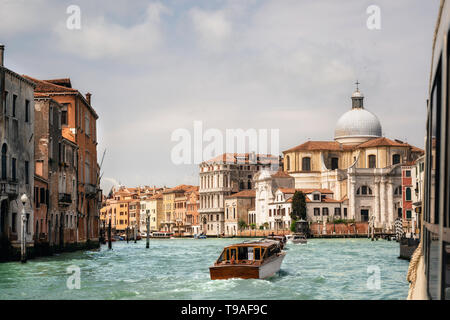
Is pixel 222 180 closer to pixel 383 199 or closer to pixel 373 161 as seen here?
pixel 373 161

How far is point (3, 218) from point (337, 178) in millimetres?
45245

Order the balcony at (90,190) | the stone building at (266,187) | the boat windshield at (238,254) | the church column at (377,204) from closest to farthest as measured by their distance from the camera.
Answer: the boat windshield at (238,254) → the balcony at (90,190) → the church column at (377,204) → the stone building at (266,187)

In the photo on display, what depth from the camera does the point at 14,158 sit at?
59.8 feet

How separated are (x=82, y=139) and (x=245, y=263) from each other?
14887 millimetres

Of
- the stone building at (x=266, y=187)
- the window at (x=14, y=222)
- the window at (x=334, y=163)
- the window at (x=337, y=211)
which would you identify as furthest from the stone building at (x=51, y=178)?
the window at (x=334, y=163)

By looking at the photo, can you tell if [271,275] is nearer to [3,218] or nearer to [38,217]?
[3,218]

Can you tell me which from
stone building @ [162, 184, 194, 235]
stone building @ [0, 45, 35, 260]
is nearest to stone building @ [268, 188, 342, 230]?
stone building @ [162, 184, 194, 235]

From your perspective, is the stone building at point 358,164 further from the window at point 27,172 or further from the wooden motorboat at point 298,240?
the window at point 27,172

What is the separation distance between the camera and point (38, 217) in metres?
20.5

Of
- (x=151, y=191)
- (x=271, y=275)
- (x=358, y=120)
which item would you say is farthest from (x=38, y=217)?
(x=151, y=191)

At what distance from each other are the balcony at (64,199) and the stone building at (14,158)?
3347 mm

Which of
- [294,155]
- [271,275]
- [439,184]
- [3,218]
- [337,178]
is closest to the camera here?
[439,184]

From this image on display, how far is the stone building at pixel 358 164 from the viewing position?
58.1 metres
